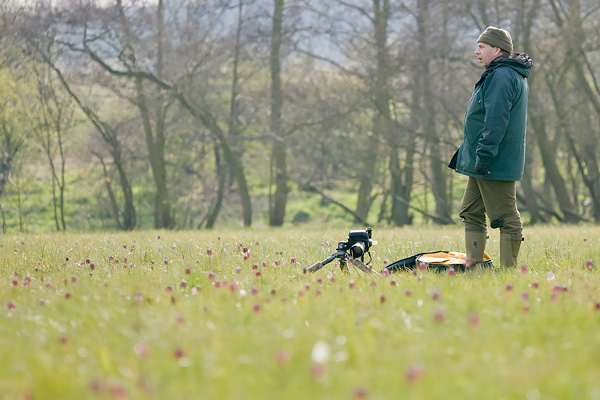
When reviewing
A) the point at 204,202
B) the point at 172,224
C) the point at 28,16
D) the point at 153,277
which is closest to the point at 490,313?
the point at 153,277

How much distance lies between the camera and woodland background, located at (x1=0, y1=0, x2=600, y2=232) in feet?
64.2

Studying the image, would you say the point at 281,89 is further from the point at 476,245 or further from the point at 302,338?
the point at 302,338

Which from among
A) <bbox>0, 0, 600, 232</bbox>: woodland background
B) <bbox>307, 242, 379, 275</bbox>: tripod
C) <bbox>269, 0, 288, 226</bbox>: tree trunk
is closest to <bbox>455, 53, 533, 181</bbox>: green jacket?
<bbox>307, 242, 379, 275</bbox>: tripod

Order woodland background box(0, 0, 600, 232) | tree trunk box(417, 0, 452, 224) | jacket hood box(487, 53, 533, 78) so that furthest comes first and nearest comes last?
tree trunk box(417, 0, 452, 224) → woodland background box(0, 0, 600, 232) → jacket hood box(487, 53, 533, 78)

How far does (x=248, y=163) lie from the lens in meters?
25.9

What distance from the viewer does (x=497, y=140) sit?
591cm

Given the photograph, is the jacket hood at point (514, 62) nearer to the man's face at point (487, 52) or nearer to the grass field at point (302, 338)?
the man's face at point (487, 52)

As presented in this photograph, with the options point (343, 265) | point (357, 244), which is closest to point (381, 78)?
point (343, 265)

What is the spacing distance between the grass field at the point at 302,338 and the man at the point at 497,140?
2.48 feet

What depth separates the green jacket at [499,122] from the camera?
594 centimetres

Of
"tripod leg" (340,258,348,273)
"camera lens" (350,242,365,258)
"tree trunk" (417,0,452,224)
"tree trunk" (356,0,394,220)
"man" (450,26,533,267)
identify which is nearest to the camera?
"camera lens" (350,242,365,258)

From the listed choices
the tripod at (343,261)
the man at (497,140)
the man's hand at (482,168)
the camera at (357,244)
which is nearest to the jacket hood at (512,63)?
the man at (497,140)

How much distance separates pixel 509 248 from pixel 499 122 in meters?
1.13

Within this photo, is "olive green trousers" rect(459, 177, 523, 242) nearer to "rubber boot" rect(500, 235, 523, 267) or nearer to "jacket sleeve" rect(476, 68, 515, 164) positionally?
"rubber boot" rect(500, 235, 523, 267)
